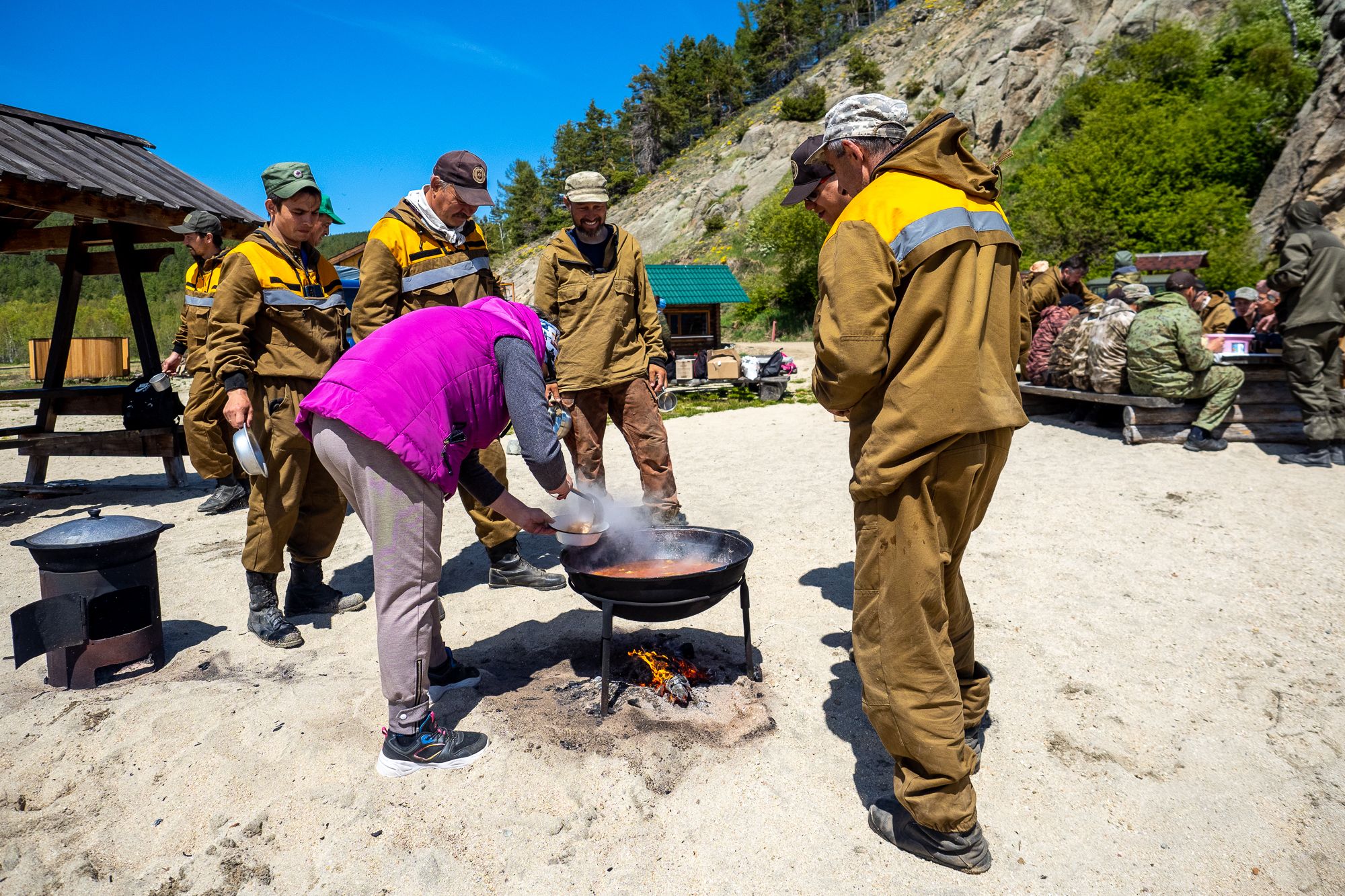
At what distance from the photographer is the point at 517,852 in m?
2.44

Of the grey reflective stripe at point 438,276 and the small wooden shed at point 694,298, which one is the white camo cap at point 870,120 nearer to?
the grey reflective stripe at point 438,276

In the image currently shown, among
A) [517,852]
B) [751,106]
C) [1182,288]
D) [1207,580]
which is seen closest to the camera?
[517,852]

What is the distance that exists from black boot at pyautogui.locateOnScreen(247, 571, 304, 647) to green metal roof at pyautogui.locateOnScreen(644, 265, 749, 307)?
1424 cm

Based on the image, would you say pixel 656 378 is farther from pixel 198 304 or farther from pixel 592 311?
pixel 198 304

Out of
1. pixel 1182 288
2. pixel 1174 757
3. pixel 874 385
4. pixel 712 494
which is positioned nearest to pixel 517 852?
pixel 874 385

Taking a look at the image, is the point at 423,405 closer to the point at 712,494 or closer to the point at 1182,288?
the point at 712,494

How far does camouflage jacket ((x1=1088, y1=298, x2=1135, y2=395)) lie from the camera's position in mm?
7852

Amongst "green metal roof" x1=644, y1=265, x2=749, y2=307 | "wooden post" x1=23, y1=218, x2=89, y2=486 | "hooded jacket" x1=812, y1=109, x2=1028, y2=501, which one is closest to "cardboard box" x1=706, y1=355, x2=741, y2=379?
"green metal roof" x1=644, y1=265, x2=749, y2=307

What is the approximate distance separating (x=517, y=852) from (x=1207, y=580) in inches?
164

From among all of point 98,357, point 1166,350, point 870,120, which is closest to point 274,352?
point 870,120

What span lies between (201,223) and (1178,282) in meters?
10.4

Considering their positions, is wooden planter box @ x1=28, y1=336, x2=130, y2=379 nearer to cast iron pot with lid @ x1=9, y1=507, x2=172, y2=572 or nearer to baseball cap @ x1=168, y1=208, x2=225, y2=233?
baseball cap @ x1=168, y1=208, x2=225, y2=233

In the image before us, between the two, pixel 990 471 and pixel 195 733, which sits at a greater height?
pixel 990 471

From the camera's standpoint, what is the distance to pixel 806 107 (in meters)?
48.3
